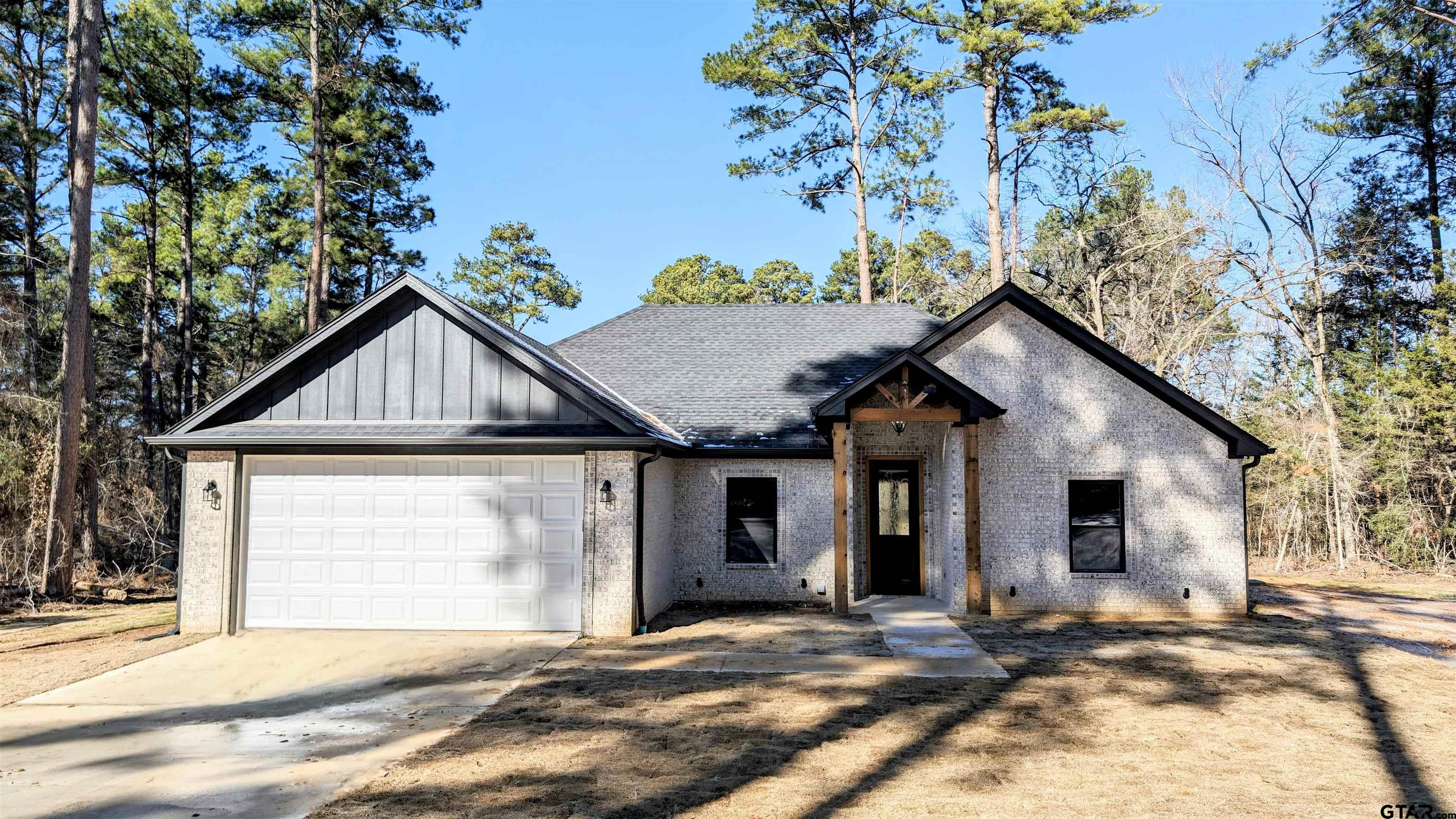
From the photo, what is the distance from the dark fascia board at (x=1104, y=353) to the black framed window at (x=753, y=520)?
11.0 feet

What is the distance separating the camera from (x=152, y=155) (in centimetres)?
2512

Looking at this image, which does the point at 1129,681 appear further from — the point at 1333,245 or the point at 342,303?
the point at 342,303

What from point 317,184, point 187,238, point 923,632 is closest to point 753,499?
point 923,632

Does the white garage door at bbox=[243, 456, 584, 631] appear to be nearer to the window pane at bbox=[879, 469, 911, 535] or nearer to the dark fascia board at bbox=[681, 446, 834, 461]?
the dark fascia board at bbox=[681, 446, 834, 461]

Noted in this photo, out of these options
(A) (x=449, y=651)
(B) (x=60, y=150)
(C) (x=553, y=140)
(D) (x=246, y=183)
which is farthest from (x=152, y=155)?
(A) (x=449, y=651)

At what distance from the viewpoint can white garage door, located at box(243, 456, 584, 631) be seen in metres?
10.9

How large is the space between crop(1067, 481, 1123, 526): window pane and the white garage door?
7565mm

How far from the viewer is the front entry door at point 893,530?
14.5 metres

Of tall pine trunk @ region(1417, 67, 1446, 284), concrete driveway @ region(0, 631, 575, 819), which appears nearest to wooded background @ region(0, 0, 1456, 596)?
tall pine trunk @ region(1417, 67, 1446, 284)

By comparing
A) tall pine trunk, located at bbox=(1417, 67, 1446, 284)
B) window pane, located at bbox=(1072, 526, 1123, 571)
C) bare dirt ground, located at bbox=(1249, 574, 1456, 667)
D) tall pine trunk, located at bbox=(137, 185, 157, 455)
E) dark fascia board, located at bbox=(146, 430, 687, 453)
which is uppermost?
tall pine trunk, located at bbox=(1417, 67, 1446, 284)

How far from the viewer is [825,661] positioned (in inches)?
368

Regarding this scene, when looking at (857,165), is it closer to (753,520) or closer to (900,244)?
(900,244)

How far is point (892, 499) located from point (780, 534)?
247 cm

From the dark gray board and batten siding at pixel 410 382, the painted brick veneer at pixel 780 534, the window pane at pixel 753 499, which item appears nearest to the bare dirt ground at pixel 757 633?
the painted brick veneer at pixel 780 534
